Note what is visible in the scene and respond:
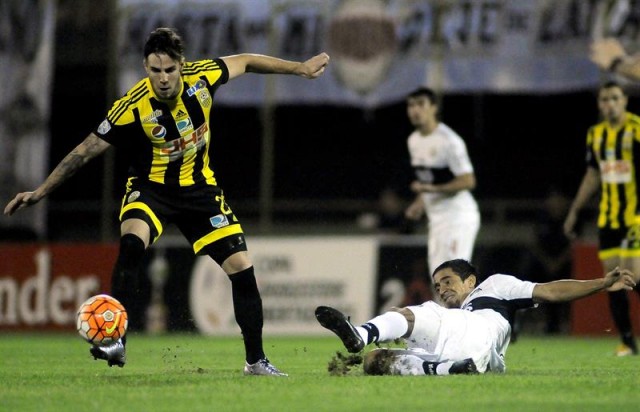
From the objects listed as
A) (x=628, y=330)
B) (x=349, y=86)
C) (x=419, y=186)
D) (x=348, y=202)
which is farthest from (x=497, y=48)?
(x=628, y=330)

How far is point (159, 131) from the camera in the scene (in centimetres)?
825

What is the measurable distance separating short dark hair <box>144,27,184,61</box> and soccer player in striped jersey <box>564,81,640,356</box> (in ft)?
15.8

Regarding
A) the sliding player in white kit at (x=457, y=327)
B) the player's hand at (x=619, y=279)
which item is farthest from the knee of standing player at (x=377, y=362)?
the player's hand at (x=619, y=279)

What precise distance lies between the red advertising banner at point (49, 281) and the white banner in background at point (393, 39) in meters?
2.65

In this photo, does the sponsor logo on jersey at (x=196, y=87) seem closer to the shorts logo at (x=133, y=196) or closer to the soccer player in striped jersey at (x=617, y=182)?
the shorts logo at (x=133, y=196)

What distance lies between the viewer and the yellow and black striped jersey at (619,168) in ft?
38.5

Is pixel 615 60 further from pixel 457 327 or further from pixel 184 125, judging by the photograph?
pixel 184 125

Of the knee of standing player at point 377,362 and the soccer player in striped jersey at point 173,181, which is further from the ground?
the soccer player in striped jersey at point 173,181

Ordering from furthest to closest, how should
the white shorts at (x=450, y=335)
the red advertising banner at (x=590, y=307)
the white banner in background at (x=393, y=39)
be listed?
the white banner in background at (x=393, y=39)
the red advertising banner at (x=590, y=307)
the white shorts at (x=450, y=335)

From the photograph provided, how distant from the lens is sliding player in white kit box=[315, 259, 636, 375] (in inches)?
296

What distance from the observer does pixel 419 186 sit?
12297 mm

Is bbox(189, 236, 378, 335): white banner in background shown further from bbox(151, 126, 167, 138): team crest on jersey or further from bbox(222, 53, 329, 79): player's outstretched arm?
bbox(151, 126, 167, 138): team crest on jersey

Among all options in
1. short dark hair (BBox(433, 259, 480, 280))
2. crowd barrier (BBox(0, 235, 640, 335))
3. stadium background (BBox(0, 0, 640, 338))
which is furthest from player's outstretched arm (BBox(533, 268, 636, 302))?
stadium background (BBox(0, 0, 640, 338))

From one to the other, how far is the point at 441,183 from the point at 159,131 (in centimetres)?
484
